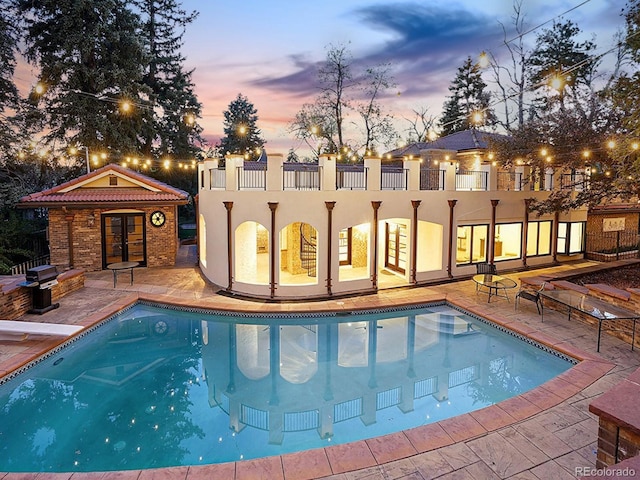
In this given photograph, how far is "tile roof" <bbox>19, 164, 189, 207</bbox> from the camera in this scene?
13648mm

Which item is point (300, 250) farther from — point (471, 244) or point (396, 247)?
point (471, 244)

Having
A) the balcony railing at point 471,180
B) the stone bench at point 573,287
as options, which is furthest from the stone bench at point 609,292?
the balcony railing at point 471,180

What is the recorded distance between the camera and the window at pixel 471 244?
14220mm

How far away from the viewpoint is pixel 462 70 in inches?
1458

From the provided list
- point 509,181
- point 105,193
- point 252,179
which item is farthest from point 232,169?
point 509,181

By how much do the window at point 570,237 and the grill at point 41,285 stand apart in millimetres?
18166

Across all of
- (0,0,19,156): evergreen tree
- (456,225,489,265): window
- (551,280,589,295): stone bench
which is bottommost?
(551,280,589,295): stone bench

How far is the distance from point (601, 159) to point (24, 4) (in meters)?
27.3

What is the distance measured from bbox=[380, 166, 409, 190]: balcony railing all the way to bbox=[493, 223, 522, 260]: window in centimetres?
527

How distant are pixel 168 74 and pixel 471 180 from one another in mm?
23699

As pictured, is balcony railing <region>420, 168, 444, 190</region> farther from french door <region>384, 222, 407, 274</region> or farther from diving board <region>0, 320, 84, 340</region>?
diving board <region>0, 320, 84, 340</region>

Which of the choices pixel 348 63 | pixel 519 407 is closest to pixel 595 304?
pixel 519 407

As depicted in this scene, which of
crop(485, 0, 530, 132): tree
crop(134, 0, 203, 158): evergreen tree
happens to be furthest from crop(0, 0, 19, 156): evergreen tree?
crop(485, 0, 530, 132): tree

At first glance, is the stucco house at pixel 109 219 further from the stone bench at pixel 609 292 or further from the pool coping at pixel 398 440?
the stone bench at pixel 609 292
